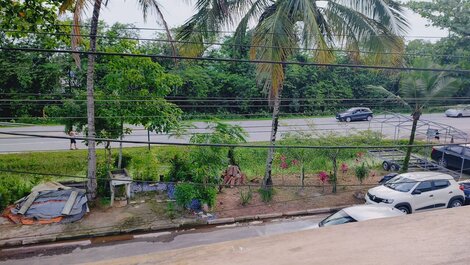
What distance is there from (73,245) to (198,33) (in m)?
6.06

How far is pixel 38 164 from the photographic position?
43.7 feet

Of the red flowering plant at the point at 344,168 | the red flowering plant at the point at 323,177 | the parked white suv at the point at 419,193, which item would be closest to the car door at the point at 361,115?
the red flowering plant at the point at 344,168

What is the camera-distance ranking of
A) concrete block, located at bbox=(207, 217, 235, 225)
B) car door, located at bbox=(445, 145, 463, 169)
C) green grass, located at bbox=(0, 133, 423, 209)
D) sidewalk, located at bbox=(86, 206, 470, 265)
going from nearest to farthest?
sidewalk, located at bbox=(86, 206, 470, 265), concrete block, located at bbox=(207, 217, 235, 225), green grass, located at bbox=(0, 133, 423, 209), car door, located at bbox=(445, 145, 463, 169)

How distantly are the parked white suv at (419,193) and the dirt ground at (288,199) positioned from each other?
47cm

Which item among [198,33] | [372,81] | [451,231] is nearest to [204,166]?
[198,33]

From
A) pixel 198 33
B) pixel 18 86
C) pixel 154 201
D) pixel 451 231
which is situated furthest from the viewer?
pixel 18 86

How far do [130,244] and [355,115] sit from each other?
65.6 ft

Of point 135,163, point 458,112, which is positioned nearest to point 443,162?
point 135,163

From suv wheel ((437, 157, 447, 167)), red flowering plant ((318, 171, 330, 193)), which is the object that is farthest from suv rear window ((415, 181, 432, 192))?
suv wheel ((437, 157, 447, 167))

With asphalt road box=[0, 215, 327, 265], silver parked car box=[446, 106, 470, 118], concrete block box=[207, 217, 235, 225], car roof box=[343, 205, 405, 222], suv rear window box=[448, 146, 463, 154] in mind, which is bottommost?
asphalt road box=[0, 215, 327, 265]

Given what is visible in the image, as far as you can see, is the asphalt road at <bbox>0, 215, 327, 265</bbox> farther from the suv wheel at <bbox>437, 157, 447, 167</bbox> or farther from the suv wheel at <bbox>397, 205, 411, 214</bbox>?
the suv wheel at <bbox>437, 157, 447, 167</bbox>

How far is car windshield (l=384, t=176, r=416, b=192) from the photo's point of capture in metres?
10.0

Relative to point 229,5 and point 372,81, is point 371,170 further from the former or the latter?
point 372,81

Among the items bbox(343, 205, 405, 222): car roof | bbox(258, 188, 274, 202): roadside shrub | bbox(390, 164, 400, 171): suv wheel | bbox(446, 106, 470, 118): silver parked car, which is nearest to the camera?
bbox(343, 205, 405, 222): car roof
